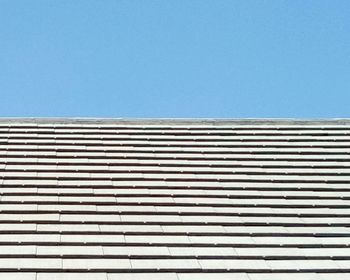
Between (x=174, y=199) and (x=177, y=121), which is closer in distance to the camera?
(x=174, y=199)

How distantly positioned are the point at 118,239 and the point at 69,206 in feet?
3.87

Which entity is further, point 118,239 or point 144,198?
point 144,198

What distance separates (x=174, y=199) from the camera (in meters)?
8.84

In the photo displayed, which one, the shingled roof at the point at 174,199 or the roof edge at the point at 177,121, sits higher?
the roof edge at the point at 177,121

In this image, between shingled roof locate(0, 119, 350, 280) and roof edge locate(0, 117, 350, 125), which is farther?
roof edge locate(0, 117, 350, 125)

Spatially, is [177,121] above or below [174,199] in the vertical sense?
Answer: above

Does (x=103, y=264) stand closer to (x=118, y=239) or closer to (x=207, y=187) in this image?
(x=118, y=239)

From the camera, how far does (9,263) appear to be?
6.75 meters

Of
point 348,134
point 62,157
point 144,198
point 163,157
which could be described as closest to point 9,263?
point 144,198

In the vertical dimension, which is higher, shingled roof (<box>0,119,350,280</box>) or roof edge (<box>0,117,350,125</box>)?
roof edge (<box>0,117,350,125</box>)

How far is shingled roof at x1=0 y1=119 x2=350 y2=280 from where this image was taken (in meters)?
7.07

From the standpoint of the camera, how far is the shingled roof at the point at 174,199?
23.2 ft

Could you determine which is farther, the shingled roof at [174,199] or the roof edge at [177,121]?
the roof edge at [177,121]

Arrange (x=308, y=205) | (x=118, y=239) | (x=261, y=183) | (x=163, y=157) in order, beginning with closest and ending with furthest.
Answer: (x=118, y=239), (x=308, y=205), (x=261, y=183), (x=163, y=157)
